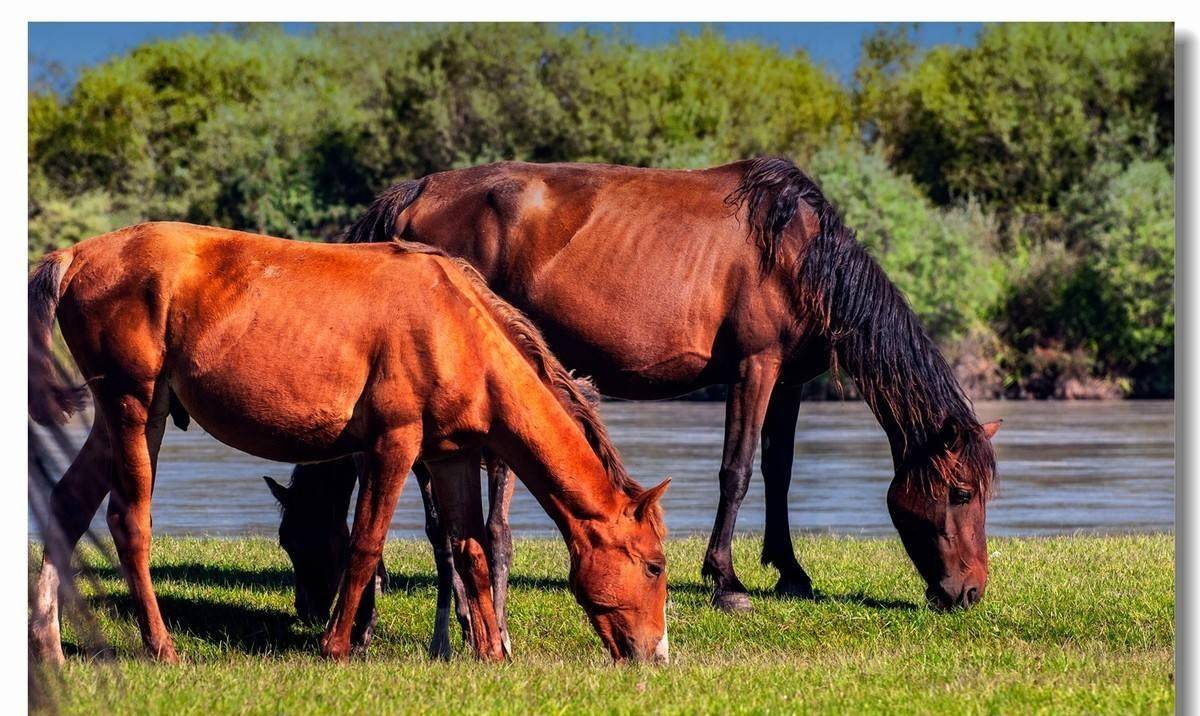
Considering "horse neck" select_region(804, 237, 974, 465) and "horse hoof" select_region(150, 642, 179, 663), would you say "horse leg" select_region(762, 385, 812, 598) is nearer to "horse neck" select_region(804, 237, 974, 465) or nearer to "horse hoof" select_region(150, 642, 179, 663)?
"horse neck" select_region(804, 237, 974, 465)

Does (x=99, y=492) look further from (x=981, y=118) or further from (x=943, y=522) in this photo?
(x=981, y=118)

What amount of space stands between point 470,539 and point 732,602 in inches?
89.6

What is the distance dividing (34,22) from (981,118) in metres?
23.0

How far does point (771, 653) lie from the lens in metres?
8.12

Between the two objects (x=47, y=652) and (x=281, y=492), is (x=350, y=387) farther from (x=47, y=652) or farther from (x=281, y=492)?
(x=47, y=652)

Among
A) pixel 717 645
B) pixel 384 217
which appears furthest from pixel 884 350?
pixel 384 217

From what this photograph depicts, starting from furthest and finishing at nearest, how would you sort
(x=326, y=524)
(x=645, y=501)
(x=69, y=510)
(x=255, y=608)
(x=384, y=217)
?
(x=384, y=217), (x=255, y=608), (x=326, y=524), (x=69, y=510), (x=645, y=501)

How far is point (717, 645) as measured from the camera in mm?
8312

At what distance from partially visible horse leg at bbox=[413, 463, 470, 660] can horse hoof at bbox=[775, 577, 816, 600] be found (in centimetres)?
238

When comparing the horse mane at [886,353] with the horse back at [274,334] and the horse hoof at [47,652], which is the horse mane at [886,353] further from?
the horse hoof at [47,652]

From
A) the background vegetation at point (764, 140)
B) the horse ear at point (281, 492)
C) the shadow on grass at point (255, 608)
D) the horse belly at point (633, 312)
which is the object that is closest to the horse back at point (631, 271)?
the horse belly at point (633, 312)

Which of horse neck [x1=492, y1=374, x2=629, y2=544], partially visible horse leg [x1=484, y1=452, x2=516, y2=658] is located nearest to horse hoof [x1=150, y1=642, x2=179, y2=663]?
partially visible horse leg [x1=484, y1=452, x2=516, y2=658]

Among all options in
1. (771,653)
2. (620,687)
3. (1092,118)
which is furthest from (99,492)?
(1092,118)

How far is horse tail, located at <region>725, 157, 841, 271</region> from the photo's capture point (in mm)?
9586
